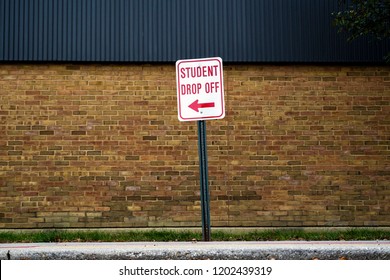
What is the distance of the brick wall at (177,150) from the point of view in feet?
33.2

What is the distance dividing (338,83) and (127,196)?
4671mm

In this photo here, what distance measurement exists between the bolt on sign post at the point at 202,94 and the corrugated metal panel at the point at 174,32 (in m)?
3.10

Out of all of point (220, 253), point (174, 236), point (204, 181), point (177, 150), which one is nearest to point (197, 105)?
point (204, 181)

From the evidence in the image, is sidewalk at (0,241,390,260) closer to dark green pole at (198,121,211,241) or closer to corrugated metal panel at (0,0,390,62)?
dark green pole at (198,121,211,241)

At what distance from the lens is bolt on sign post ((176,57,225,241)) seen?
715 centimetres

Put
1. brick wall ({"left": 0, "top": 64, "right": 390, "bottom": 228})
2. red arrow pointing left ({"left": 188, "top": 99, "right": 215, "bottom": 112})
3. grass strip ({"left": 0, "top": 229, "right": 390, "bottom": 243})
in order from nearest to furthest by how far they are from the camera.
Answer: red arrow pointing left ({"left": 188, "top": 99, "right": 215, "bottom": 112}) → grass strip ({"left": 0, "top": 229, "right": 390, "bottom": 243}) → brick wall ({"left": 0, "top": 64, "right": 390, "bottom": 228})

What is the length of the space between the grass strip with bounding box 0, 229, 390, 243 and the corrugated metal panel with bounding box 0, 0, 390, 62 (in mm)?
3300

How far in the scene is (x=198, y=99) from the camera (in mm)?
7191

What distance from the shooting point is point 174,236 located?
342 inches

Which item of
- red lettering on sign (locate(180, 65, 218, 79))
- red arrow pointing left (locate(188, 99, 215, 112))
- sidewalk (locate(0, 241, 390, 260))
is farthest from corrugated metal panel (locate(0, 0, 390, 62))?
sidewalk (locate(0, 241, 390, 260))

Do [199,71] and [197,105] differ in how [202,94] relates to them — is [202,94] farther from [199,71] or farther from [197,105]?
[199,71]

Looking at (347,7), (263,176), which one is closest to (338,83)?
(347,7)

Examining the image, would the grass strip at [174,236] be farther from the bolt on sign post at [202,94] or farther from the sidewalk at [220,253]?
the sidewalk at [220,253]

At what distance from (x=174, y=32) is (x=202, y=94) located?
347cm
